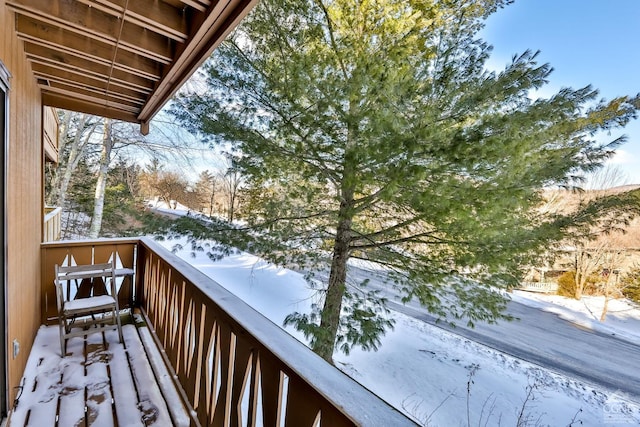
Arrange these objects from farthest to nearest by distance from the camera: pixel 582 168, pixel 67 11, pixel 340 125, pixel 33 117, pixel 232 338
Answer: pixel 340 125 < pixel 582 168 < pixel 33 117 < pixel 67 11 < pixel 232 338

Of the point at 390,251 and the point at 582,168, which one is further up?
the point at 582,168

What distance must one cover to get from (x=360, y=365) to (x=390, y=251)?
314 cm

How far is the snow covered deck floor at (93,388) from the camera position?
1.80 m

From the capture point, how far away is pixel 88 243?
132 inches

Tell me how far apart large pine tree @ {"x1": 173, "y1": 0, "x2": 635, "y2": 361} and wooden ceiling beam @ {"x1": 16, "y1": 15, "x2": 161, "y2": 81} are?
208cm

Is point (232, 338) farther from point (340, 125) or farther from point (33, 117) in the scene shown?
point (340, 125)

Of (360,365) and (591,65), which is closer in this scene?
(591,65)

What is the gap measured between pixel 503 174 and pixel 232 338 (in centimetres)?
350

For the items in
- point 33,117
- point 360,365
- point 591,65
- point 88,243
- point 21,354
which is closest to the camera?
point 21,354

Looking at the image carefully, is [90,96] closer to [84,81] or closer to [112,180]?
[84,81]

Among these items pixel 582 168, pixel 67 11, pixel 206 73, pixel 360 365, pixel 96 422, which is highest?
pixel 206 73

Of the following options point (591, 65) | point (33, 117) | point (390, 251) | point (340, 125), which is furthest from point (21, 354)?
point (591, 65)

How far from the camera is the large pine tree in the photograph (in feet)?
11.5

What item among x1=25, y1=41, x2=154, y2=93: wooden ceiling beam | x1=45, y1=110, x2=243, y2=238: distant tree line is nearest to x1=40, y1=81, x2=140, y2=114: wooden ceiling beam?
x1=25, y1=41, x2=154, y2=93: wooden ceiling beam
